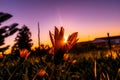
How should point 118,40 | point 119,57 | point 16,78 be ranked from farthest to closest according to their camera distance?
point 118,40 < point 119,57 < point 16,78

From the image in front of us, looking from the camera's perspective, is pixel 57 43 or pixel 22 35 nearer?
pixel 57 43

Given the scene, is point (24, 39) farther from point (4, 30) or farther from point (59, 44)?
point (59, 44)

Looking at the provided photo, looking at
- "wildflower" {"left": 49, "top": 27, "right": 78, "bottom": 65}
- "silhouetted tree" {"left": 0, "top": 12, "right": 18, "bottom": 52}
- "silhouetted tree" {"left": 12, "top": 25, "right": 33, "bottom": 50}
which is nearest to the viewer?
"wildflower" {"left": 49, "top": 27, "right": 78, "bottom": 65}

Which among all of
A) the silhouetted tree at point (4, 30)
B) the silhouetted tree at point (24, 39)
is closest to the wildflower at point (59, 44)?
the silhouetted tree at point (4, 30)

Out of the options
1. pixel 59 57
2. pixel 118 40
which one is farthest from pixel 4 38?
pixel 118 40

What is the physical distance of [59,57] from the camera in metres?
1.92

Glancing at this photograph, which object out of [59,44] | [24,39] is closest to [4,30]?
[24,39]

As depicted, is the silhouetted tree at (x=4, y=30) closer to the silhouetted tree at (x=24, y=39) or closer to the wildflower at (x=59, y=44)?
the silhouetted tree at (x=24, y=39)

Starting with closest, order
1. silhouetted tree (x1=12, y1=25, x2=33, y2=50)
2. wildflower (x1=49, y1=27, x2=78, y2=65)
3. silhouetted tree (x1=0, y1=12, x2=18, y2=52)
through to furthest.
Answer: wildflower (x1=49, y1=27, x2=78, y2=65)
silhouetted tree (x1=0, y1=12, x2=18, y2=52)
silhouetted tree (x1=12, y1=25, x2=33, y2=50)

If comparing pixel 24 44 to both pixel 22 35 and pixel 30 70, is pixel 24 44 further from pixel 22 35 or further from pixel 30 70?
pixel 30 70

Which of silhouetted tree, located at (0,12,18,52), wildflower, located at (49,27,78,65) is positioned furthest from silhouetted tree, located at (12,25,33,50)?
wildflower, located at (49,27,78,65)

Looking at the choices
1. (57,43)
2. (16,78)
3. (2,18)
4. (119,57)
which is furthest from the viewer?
(2,18)

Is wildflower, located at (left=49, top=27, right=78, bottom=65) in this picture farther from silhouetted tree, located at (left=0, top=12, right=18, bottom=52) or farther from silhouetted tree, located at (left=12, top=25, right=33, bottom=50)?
silhouetted tree, located at (left=12, top=25, right=33, bottom=50)

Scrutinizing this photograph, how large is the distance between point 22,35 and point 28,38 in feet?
4.35
